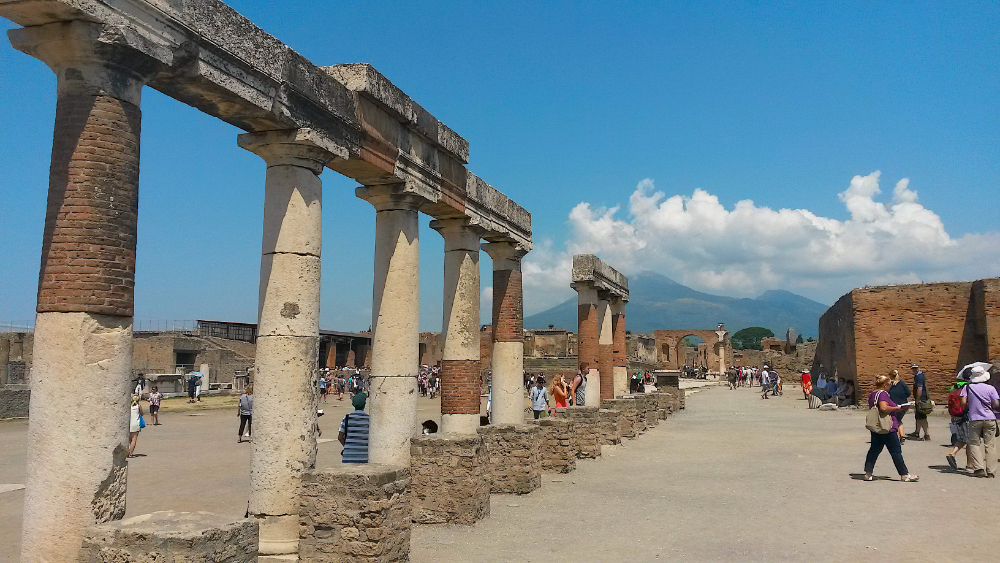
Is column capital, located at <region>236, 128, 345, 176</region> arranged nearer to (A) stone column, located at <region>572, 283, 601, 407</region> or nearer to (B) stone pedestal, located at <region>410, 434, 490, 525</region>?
(B) stone pedestal, located at <region>410, 434, 490, 525</region>

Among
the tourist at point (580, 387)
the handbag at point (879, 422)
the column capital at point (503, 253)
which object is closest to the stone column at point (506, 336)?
the column capital at point (503, 253)

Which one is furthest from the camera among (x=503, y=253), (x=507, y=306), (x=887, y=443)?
(x=503, y=253)

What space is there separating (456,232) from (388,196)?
2.17m

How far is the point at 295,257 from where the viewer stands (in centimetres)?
729

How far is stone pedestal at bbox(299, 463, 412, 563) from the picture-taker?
6328mm

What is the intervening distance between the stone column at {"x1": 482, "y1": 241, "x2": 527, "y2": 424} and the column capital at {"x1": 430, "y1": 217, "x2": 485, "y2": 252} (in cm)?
171

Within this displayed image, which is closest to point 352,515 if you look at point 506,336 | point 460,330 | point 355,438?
point 355,438

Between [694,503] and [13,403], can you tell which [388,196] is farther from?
[13,403]

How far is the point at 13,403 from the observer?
23922 mm

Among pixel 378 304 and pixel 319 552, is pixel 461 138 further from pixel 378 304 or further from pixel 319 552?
pixel 319 552

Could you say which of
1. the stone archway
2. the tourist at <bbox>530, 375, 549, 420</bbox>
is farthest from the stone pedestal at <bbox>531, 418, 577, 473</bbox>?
the stone archway

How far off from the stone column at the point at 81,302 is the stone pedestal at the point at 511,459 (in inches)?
230

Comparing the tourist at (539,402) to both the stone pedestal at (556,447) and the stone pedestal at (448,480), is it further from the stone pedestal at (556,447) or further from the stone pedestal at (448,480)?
the stone pedestal at (448,480)

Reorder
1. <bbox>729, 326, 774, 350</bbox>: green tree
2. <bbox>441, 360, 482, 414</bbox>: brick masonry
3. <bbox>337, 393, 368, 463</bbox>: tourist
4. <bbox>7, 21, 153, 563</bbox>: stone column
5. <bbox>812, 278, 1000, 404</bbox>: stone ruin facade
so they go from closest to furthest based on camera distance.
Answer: <bbox>7, 21, 153, 563</bbox>: stone column, <bbox>337, 393, 368, 463</bbox>: tourist, <bbox>441, 360, 482, 414</bbox>: brick masonry, <bbox>812, 278, 1000, 404</bbox>: stone ruin facade, <bbox>729, 326, 774, 350</bbox>: green tree
